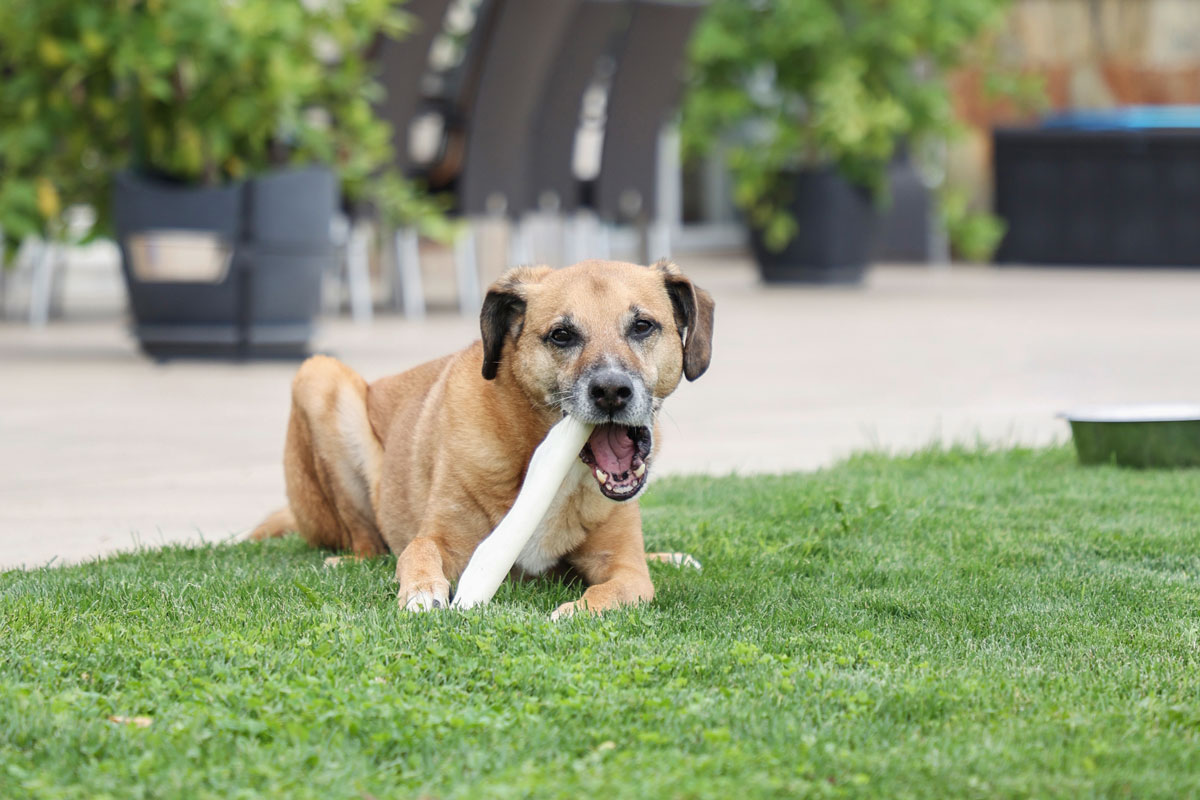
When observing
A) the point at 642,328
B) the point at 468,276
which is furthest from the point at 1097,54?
the point at 642,328

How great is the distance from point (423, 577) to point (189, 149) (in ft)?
14.7

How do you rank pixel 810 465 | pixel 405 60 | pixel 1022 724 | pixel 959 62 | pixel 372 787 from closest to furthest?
pixel 372 787
pixel 1022 724
pixel 810 465
pixel 405 60
pixel 959 62

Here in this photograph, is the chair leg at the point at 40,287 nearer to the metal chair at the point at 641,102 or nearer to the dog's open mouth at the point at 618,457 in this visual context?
the metal chair at the point at 641,102

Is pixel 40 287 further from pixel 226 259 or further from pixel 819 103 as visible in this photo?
pixel 819 103

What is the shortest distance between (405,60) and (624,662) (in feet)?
21.6

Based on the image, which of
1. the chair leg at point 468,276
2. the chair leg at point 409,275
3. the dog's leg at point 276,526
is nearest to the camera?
the dog's leg at point 276,526

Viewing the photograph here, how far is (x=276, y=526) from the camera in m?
4.27

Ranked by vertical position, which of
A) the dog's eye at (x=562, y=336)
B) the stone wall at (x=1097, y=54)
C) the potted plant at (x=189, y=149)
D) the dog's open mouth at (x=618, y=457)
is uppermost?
the stone wall at (x=1097, y=54)

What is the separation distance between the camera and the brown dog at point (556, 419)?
3303 millimetres

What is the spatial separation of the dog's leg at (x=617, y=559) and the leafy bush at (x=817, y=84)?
28.7 feet

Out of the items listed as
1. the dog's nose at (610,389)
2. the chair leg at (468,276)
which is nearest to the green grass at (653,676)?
the dog's nose at (610,389)

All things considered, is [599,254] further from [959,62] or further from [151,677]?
[151,677]

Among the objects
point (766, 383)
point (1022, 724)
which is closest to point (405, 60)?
point (766, 383)

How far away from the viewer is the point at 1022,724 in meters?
2.50
